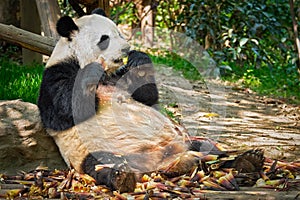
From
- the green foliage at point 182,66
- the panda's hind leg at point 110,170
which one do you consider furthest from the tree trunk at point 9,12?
the panda's hind leg at point 110,170

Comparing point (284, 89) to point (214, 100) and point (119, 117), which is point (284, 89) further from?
point (119, 117)

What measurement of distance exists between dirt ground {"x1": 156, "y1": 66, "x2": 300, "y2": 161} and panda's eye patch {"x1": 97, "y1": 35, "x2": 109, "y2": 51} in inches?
46.0

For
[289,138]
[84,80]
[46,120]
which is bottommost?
[289,138]

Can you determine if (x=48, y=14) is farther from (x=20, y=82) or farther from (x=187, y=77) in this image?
(x=187, y=77)

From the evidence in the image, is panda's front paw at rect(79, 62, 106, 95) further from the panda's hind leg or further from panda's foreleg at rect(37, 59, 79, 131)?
the panda's hind leg

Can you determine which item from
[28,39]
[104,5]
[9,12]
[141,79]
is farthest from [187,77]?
[141,79]

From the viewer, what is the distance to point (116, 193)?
9.20 feet

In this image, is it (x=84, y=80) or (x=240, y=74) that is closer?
(x=84, y=80)

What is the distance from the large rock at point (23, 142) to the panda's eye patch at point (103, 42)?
2.16 feet

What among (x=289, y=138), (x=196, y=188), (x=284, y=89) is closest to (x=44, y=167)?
(x=196, y=188)

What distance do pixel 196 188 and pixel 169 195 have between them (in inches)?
7.8

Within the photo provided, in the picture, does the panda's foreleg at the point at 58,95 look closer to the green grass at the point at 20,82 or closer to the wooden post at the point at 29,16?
the green grass at the point at 20,82

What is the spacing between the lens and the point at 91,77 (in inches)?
129

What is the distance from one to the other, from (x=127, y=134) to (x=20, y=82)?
89.8 inches
